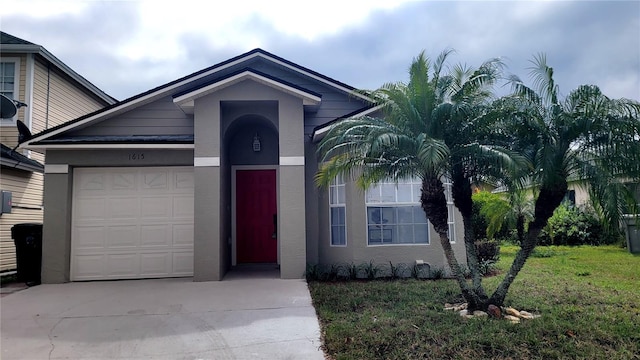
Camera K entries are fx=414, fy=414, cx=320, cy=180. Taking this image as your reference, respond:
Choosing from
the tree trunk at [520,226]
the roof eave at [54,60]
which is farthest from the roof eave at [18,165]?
the tree trunk at [520,226]

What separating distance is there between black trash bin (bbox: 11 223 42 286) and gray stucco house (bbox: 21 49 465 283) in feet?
1.39

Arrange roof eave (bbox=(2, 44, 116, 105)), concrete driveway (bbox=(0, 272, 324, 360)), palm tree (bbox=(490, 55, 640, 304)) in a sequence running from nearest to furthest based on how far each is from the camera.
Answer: concrete driveway (bbox=(0, 272, 324, 360)) → palm tree (bbox=(490, 55, 640, 304)) → roof eave (bbox=(2, 44, 116, 105))

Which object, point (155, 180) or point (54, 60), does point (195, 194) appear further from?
point (54, 60)

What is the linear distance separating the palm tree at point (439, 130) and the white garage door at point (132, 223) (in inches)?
190

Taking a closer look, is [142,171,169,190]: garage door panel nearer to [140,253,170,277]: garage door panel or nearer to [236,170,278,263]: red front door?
[140,253,170,277]: garage door panel

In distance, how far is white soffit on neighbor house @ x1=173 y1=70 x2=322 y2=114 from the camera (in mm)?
8703

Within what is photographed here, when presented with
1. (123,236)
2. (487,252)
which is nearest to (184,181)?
(123,236)

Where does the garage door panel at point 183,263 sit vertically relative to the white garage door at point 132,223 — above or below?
below

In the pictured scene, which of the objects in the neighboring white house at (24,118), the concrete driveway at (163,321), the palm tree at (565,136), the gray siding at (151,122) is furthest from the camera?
the neighboring white house at (24,118)

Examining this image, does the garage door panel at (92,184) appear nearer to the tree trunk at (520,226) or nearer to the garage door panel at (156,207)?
the garage door panel at (156,207)

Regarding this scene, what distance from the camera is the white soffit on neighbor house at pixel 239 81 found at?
870 centimetres

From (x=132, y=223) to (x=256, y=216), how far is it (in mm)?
2895

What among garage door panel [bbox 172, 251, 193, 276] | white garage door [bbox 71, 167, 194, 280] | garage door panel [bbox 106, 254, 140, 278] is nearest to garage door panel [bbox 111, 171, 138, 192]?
white garage door [bbox 71, 167, 194, 280]

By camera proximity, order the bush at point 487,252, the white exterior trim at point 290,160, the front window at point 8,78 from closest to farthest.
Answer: the white exterior trim at point 290,160, the bush at point 487,252, the front window at point 8,78
